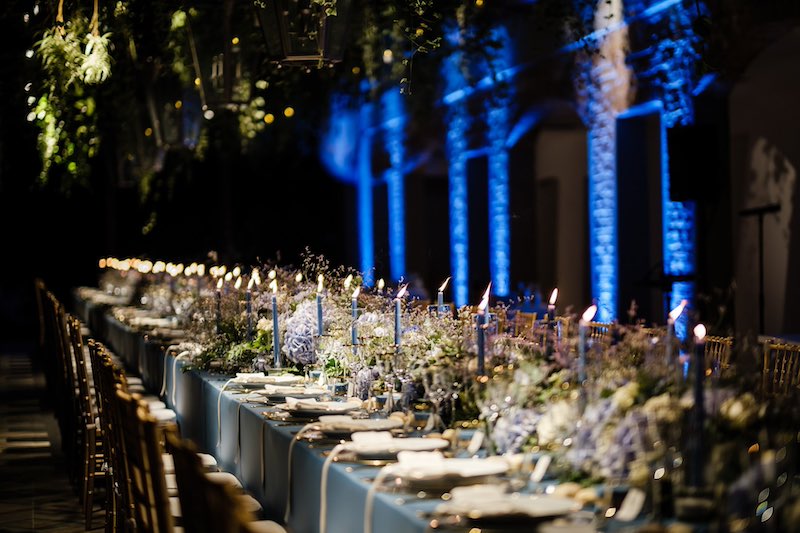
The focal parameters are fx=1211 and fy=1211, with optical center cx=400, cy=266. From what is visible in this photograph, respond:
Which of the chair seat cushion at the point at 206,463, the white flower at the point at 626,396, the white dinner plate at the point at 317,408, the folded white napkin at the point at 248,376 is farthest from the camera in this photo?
the folded white napkin at the point at 248,376

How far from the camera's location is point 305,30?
5.21m

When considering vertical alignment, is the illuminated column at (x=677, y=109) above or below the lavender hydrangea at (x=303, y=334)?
above

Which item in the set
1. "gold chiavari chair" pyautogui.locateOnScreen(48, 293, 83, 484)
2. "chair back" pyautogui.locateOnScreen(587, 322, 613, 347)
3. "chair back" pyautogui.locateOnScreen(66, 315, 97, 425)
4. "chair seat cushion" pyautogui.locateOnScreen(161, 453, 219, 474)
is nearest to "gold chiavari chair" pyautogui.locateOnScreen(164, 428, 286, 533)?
"chair back" pyautogui.locateOnScreen(587, 322, 613, 347)

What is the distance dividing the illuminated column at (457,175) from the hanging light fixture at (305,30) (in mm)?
9492

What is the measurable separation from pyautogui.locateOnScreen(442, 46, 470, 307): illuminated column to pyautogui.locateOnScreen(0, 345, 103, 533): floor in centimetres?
571

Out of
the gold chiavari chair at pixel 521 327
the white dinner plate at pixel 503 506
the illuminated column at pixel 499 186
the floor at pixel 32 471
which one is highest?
the illuminated column at pixel 499 186

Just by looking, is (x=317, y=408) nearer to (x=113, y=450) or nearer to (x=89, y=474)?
(x=113, y=450)

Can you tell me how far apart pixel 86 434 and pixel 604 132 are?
6923 millimetres

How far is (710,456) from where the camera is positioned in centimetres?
240

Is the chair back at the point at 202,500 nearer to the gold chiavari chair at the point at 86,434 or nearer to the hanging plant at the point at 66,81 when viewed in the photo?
the gold chiavari chair at the point at 86,434

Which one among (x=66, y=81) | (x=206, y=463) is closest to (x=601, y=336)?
(x=206, y=463)

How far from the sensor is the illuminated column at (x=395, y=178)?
17.1 meters

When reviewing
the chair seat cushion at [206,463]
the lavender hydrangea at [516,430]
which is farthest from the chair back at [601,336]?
the chair seat cushion at [206,463]

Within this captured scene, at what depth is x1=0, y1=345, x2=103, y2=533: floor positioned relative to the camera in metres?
5.66
